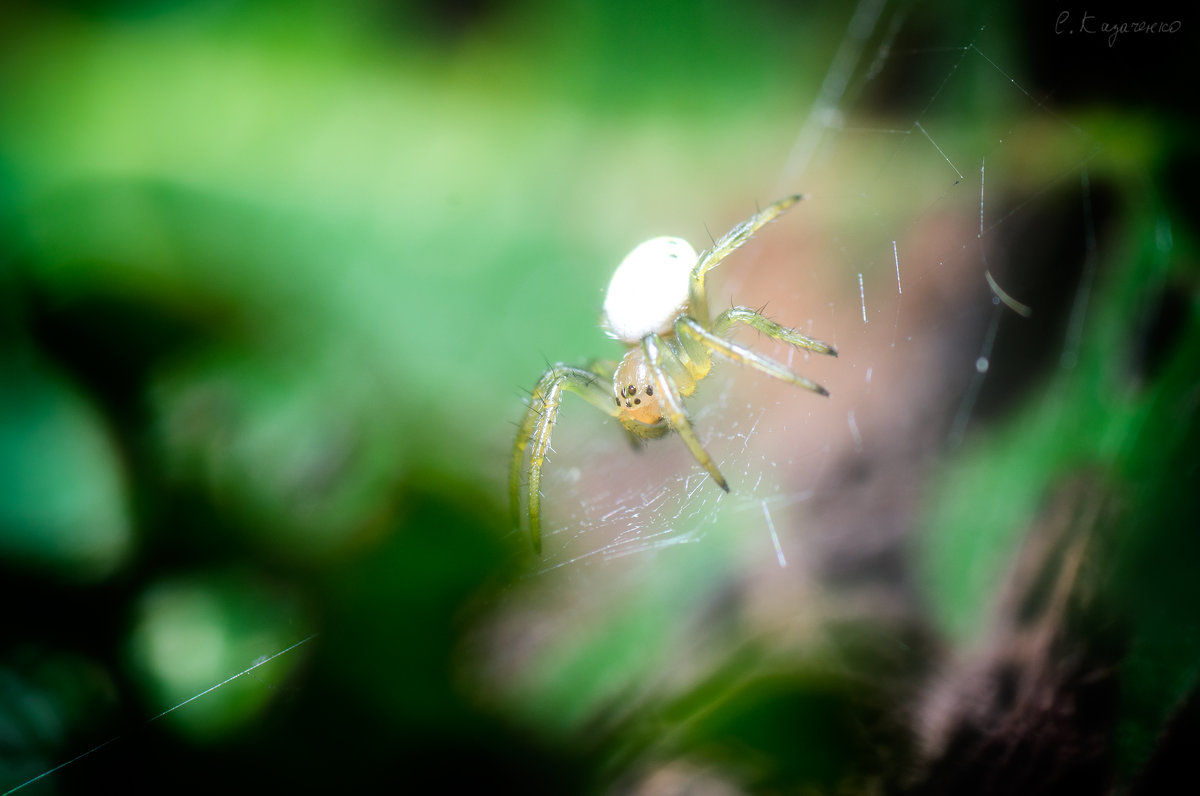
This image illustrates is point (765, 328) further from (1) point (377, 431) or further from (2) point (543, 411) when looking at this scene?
(1) point (377, 431)

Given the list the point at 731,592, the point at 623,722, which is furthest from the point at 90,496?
the point at 731,592

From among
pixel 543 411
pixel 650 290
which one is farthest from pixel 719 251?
pixel 543 411

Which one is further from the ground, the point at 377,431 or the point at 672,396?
the point at 377,431

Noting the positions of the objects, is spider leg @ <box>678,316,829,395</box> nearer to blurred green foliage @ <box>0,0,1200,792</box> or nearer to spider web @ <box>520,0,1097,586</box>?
spider web @ <box>520,0,1097,586</box>

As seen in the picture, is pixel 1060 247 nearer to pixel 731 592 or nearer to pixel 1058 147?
pixel 1058 147
